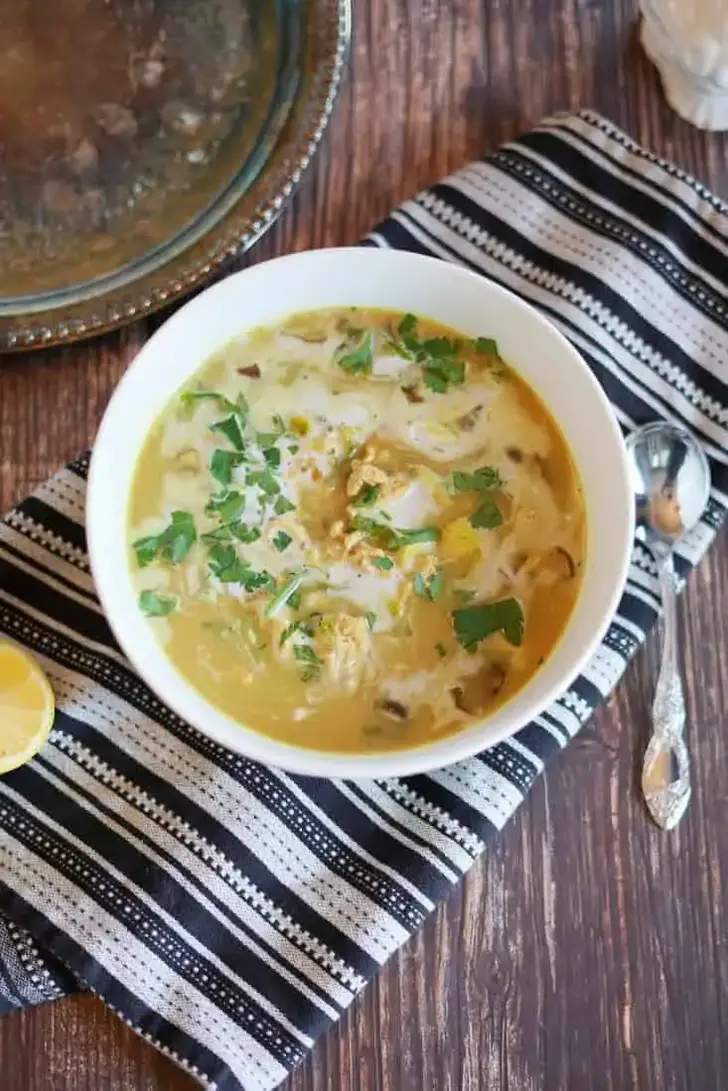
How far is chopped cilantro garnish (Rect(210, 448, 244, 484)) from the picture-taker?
1.52 m

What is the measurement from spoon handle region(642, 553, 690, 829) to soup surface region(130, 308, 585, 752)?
20 centimetres

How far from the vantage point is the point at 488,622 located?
1.49 m

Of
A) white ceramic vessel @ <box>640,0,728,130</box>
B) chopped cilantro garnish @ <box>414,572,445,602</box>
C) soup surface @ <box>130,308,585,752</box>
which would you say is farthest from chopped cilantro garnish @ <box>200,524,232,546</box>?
white ceramic vessel @ <box>640,0,728,130</box>

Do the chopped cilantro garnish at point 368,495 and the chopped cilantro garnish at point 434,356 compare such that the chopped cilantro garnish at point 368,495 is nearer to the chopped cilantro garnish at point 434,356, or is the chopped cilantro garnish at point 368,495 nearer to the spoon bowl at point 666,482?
the chopped cilantro garnish at point 434,356

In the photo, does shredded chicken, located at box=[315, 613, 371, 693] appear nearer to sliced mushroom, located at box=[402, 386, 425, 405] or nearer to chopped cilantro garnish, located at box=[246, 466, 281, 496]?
chopped cilantro garnish, located at box=[246, 466, 281, 496]

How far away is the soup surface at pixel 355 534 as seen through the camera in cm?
148

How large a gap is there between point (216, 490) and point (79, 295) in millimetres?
352

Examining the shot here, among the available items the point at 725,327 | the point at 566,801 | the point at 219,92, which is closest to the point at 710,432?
the point at 725,327

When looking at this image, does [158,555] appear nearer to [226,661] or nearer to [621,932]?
[226,661]

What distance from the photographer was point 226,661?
1.48 meters

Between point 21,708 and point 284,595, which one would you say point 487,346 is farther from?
point 21,708

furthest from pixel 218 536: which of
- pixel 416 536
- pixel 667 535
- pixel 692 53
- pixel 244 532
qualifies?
pixel 692 53

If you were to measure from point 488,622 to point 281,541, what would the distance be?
0.26 metres

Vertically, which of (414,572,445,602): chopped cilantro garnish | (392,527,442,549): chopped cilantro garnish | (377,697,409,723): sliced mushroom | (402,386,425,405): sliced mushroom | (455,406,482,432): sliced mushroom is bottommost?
(377,697,409,723): sliced mushroom
